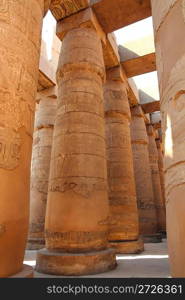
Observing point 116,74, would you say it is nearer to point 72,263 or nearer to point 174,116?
point 72,263

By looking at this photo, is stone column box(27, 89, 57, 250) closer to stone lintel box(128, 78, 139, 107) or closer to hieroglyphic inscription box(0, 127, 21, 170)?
stone lintel box(128, 78, 139, 107)

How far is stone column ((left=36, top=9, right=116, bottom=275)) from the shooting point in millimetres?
4871

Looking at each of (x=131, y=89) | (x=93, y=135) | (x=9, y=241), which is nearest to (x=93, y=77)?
(x=93, y=135)

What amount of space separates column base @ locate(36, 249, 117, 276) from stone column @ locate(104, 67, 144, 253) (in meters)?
3.21

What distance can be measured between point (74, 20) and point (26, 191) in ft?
21.5

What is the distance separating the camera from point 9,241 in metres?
2.36

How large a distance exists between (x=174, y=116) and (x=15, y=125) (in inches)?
63.4

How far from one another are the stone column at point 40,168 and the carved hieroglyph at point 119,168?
2842 mm

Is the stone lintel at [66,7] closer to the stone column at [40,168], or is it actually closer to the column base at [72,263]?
the stone column at [40,168]

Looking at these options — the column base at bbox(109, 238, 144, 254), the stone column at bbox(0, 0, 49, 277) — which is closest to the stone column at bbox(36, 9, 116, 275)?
the stone column at bbox(0, 0, 49, 277)

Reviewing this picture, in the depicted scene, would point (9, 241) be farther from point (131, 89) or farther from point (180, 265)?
point (131, 89)

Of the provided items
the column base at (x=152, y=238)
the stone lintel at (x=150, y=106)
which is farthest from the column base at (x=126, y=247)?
the stone lintel at (x=150, y=106)

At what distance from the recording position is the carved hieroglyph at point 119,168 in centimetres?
820

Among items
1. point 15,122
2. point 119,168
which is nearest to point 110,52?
point 119,168
